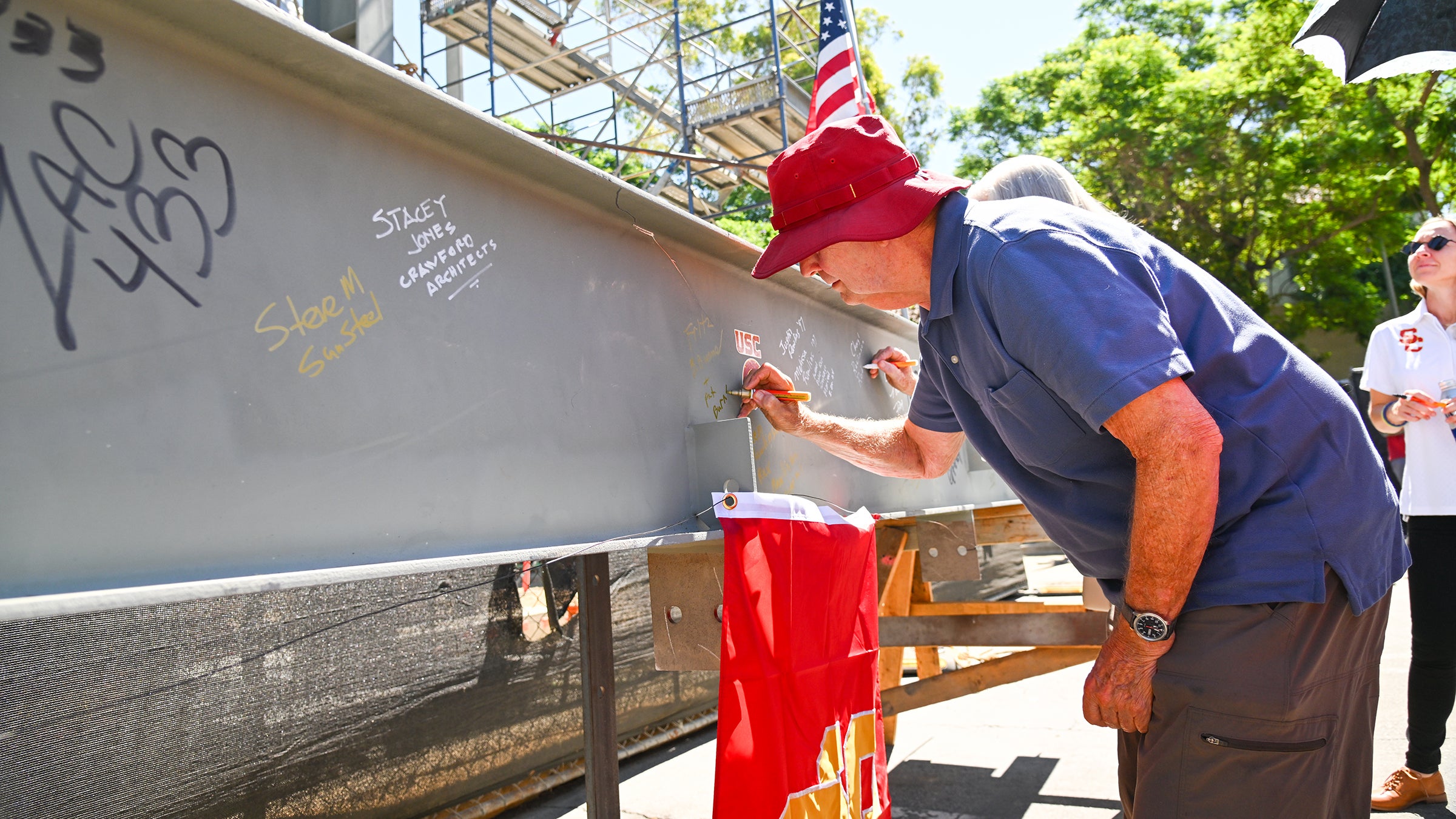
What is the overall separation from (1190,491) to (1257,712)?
1.36 feet

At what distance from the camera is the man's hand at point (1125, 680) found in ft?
5.08

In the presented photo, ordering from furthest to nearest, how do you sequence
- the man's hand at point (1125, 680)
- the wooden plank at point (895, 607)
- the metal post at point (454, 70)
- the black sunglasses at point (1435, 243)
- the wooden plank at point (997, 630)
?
the metal post at point (454, 70) < the wooden plank at point (895, 607) < the wooden plank at point (997, 630) < the black sunglasses at point (1435, 243) < the man's hand at point (1125, 680)

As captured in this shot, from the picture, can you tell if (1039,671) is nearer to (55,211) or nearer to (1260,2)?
(55,211)

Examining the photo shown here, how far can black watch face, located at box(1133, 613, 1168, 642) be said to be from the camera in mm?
1503

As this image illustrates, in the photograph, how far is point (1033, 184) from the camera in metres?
2.13

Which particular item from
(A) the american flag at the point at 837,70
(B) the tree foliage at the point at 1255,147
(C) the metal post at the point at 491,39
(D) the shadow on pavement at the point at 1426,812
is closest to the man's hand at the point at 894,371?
(D) the shadow on pavement at the point at 1426,812

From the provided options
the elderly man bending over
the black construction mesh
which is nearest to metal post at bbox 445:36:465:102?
the black construction mesh

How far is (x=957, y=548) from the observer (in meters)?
4.30

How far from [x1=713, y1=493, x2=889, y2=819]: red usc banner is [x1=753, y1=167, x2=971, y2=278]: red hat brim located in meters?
0.65

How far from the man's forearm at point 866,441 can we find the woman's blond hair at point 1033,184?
65 cm

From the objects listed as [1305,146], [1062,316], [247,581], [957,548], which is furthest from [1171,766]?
[1305,146]

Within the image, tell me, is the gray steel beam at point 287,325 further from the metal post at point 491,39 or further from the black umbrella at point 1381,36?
the metal post at point 491,39

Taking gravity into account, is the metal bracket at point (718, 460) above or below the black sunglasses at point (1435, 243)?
below
